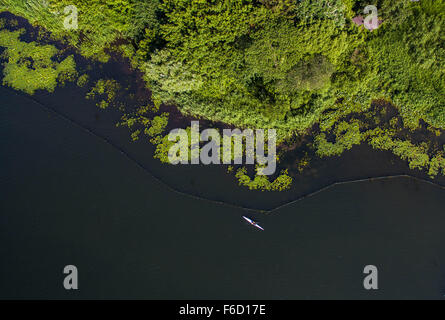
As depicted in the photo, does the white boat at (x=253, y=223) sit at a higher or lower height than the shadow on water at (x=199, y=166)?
lower

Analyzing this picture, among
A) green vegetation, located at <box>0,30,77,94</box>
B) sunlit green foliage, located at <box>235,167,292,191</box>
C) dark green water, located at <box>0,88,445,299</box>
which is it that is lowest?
dark green water, located at <box>0,88,445,299</box>

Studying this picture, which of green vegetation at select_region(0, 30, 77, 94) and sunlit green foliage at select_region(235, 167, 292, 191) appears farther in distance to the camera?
green vegetation at select_region(0, 30, 77, 94)

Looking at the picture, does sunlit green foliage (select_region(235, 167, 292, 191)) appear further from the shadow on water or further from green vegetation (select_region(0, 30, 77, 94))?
green vegetation (select_region(0, 30, 77, 94))

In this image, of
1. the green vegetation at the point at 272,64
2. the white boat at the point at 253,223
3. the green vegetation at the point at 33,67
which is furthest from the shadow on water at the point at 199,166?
the green vegetation at the point at 33,67

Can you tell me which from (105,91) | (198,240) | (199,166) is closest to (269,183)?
(199,166)

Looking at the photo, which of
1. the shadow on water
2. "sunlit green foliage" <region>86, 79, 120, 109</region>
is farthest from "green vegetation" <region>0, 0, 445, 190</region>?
the shadow on water

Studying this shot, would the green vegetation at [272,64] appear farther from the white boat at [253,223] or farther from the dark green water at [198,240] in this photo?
the dark green water at [198,240]
